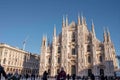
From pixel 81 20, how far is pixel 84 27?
227cm

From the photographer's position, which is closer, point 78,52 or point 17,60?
point 78,52

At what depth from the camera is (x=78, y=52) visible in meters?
41.3

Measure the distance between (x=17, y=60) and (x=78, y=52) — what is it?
24.0 meters

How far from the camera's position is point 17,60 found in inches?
2110

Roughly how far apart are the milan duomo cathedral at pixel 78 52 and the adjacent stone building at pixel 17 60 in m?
12.0

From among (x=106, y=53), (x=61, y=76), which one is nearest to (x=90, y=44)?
(x=106, y=53)

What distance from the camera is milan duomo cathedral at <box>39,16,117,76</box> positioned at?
3834cm

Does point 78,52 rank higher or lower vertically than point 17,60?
higher

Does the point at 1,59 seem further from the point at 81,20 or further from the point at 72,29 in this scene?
the point at 81,20

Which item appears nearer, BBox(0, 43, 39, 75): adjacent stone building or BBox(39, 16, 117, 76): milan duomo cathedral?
BBox(39, 16, 117, 76): milan duomo cathedral

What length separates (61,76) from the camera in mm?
8945

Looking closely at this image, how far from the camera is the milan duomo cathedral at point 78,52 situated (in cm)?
3834

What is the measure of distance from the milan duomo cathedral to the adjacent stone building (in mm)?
11967

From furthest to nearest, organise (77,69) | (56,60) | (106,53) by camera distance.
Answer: (56,60)
(77,69)
(106,53)
